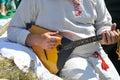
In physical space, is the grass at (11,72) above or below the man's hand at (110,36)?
below

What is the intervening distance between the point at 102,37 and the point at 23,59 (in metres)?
0.55

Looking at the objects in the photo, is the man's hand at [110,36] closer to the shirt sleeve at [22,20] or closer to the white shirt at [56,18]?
the white shirt at [56,18]

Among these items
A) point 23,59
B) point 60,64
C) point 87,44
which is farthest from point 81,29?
point 23,59

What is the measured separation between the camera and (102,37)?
2.62 metres

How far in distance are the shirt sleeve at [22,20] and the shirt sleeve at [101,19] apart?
0.47 m

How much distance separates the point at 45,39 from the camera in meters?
2.50

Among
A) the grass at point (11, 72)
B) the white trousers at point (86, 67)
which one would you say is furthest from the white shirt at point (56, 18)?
the grass at point (11, 72)

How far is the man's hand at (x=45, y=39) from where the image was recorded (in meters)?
2.49

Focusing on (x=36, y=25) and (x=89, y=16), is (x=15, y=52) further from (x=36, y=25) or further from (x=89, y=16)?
(x=89, y=16)

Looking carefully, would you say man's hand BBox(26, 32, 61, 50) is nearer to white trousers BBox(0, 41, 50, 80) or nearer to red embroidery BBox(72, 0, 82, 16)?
white trousers BBox(0, 41, 50, 80)

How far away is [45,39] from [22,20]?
0.27 m

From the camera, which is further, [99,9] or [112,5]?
[112,5]

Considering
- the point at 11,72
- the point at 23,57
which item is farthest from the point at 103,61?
the point at 11,72

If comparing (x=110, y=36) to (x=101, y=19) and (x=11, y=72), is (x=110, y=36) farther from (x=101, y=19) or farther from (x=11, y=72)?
(x=11, y=72)
